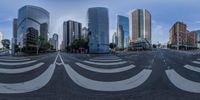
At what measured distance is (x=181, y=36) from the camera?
14738cm

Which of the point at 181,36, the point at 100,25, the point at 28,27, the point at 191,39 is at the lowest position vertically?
the point at 191,39

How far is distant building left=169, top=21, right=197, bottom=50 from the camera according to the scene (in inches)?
5517

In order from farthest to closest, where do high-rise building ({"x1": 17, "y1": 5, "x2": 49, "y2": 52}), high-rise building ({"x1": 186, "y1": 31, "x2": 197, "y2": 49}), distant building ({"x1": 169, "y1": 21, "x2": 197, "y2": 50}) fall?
high-rise building ({"x1": 186, "y1": 31, "x2": 197, "y2": 49}) → distant building ({"x1": 169, "y1": 21, "x2": 197, "y2": 50}) → high-rise building ({"x1": 17, "y1": 5, "x2": 49, "y2": 52})

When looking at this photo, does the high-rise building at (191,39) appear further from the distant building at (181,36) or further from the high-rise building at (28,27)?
the high-rise building at (28,27)

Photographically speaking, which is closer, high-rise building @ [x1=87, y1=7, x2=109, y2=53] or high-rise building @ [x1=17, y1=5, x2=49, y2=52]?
high-rise building @ [x1=17, y1=5, x2=49, y2=52]

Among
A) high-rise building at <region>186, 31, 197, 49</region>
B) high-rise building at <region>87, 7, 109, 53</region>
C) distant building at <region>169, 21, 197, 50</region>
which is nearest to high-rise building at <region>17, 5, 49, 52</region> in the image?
high-rise building at <region>87, 7, 109, 53</region>

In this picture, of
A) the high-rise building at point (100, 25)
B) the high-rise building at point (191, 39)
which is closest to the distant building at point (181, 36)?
the high-rise building at point (191, 39)

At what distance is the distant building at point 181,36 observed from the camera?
140125 millimetres

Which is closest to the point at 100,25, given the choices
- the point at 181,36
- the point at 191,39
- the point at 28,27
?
the point at 28,27

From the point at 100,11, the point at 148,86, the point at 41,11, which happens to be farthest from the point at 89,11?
the point at 148,86

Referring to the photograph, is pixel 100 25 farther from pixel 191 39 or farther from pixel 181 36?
pixel 191 39

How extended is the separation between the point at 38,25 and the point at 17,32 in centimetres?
2381

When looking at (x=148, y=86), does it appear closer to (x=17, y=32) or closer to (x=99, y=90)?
(x=99, y=90)

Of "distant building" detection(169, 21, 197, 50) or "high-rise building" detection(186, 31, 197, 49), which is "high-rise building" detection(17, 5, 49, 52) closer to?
"distant building" detection(169, 21, 197, 50)
